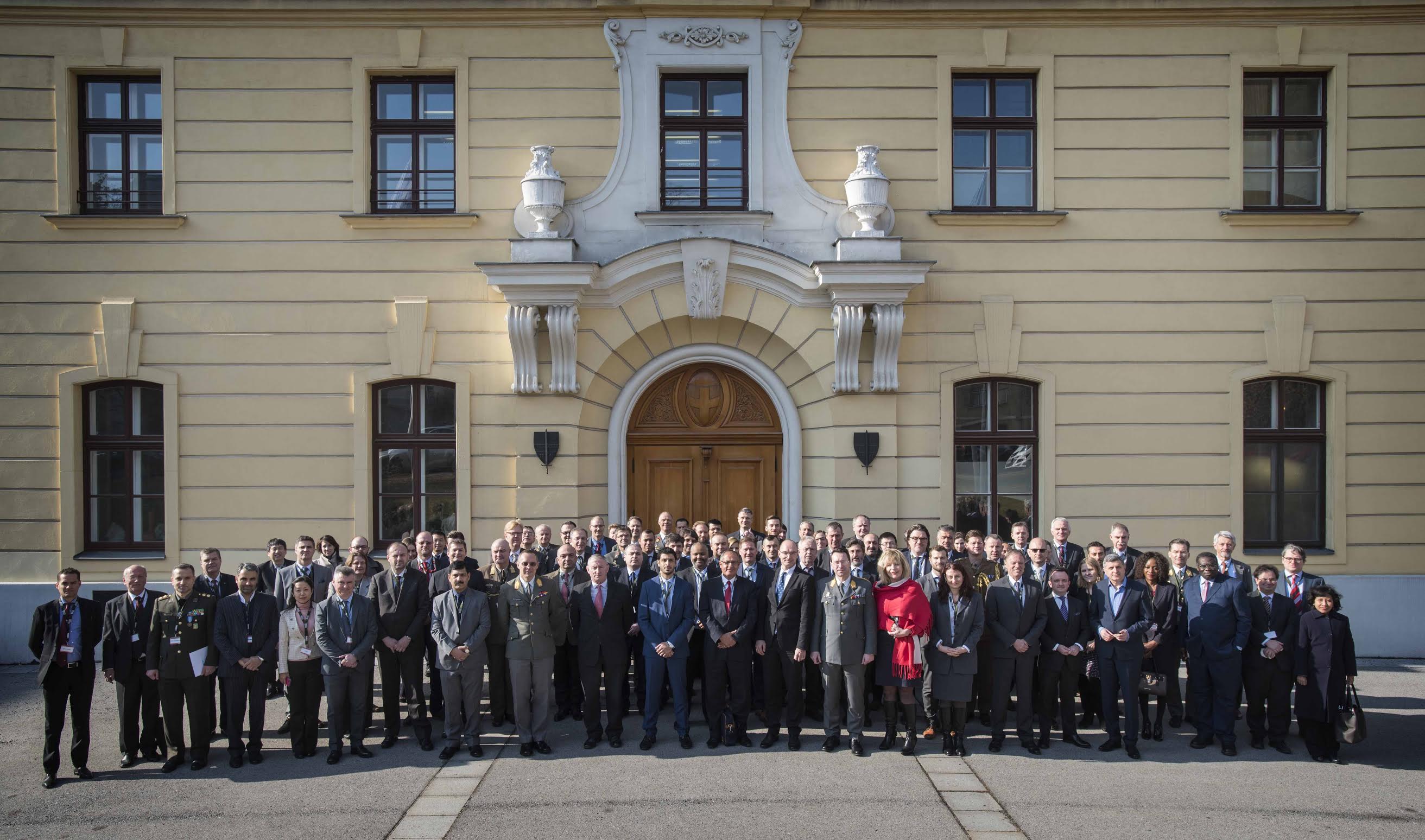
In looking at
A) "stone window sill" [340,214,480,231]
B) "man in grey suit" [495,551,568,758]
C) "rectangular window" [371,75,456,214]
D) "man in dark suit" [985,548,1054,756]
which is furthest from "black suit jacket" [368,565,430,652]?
"rectangular window" [371,75,456,214]

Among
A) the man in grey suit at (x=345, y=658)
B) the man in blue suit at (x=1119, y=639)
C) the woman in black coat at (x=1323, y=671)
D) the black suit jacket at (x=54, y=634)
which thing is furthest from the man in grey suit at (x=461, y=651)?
the woman in black coat at (x=1323, y=671)

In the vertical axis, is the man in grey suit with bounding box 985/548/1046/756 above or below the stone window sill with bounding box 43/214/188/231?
below

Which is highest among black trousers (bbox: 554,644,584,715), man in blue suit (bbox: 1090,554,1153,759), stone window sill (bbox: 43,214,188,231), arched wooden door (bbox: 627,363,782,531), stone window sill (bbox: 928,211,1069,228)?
stone window sill (bbox: 928,211,1069,228)

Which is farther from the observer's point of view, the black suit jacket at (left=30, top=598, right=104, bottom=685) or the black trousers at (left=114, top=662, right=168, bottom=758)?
the black trousers at (left=114, top=662, right=168, bottom=758)

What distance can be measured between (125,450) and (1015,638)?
32.6 feet

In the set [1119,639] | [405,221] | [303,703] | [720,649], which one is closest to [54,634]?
[303,703]

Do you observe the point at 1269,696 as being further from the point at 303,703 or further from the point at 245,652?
the point at 245,652

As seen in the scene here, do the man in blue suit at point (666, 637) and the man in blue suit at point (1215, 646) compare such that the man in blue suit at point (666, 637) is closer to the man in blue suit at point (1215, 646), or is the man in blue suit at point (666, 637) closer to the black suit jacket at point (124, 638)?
the black suit jacket at point (124, 638)

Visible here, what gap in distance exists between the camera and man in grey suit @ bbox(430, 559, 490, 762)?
7082mm

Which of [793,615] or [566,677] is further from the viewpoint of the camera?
[566,677]

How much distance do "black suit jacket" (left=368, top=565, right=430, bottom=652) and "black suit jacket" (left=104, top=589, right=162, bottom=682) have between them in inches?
64.2

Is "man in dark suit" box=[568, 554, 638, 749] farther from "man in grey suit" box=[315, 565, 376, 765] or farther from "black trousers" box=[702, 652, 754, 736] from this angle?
"man in grey suit" box=[315, 565, 376, 765]

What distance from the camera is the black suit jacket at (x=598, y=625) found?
293 inches

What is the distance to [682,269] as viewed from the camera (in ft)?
33.9
